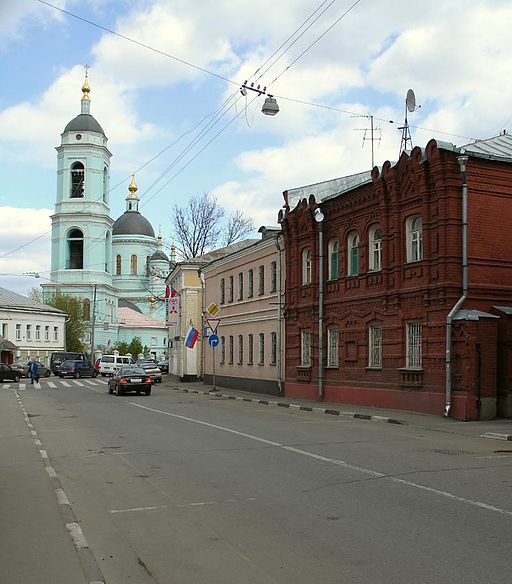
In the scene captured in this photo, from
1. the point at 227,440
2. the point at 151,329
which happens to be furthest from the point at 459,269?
the point at 151,329

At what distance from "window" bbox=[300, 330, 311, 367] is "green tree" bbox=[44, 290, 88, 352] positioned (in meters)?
63.8

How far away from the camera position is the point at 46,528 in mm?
7891

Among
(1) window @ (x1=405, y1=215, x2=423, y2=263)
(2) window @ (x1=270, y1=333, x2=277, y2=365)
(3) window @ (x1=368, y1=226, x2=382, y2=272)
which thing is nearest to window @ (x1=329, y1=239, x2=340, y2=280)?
(3) window @ (x1=368, y1=226, x2=382, y2=272)

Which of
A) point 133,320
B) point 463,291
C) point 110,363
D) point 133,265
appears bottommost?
point 110,363

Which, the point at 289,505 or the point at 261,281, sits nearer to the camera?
the point at 289,505

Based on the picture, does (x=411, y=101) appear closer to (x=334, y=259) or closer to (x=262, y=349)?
(x=334, y=259)

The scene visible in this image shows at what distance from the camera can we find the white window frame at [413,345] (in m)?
23.0

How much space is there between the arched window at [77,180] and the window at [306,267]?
62.7 m

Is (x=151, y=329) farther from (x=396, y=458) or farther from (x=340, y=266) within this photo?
(x=396, y=458)

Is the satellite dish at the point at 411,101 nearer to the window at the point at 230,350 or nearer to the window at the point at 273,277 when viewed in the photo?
the window at the point at 273,277

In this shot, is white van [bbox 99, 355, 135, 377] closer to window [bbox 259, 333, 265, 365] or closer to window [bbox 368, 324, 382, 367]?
window [bbox 259, 333, 265, 365]

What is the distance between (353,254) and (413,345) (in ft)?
17.5

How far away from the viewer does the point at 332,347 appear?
94.6 ft

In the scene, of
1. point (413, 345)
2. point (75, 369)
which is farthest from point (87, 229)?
point (413, 345)
